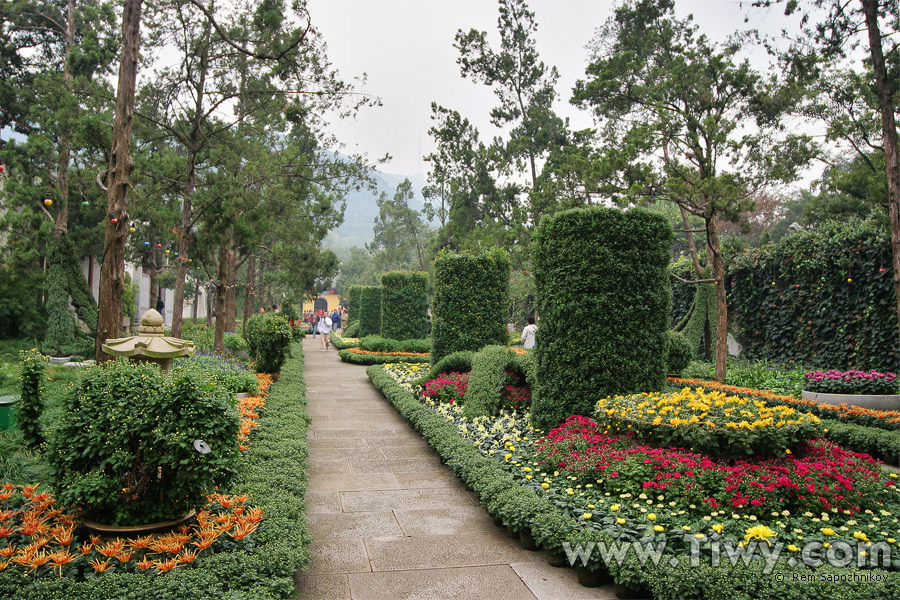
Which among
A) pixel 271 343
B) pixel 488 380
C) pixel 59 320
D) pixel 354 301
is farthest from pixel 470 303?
pixel 354 301

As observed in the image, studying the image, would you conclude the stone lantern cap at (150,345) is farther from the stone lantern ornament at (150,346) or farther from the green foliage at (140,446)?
the green foliage at (140,446)

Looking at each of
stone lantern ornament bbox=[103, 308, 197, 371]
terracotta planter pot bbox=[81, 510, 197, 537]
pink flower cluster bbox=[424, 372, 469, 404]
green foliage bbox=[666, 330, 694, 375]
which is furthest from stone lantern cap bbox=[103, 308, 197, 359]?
green foliage bbox=[666, 330, 694, 375]

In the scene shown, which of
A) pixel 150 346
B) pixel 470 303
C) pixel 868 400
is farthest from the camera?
pixel 470 303

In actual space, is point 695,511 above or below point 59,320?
below

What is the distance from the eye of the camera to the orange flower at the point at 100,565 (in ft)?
8.89

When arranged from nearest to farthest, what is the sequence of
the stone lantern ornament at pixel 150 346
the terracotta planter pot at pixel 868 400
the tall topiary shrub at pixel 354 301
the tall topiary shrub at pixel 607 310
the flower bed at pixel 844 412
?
the stone lantern ornament at pixel 150 346 < the tall topiary shrub at pixel 607 310 < the flower bed at pixel 844 412 < the terracotta planter pot at pixel 868 400 < the tall topiary shrub at pixel 354 301

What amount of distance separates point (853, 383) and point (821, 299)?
3.06m

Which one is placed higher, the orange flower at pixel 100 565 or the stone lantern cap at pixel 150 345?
the stone lantern cap at pixel 150 345

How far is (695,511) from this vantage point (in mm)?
3766

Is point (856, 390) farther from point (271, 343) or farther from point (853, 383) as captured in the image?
point (271, 343)

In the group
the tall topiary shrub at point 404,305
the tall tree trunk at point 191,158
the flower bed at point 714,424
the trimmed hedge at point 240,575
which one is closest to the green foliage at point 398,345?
the tall topiary shrub at point 404,305

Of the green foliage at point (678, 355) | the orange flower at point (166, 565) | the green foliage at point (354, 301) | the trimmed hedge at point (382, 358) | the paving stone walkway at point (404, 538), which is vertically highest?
the green foliage at point (354, 301)

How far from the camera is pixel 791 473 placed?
401cm

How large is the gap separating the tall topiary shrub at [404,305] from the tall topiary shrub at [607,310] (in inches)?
464
